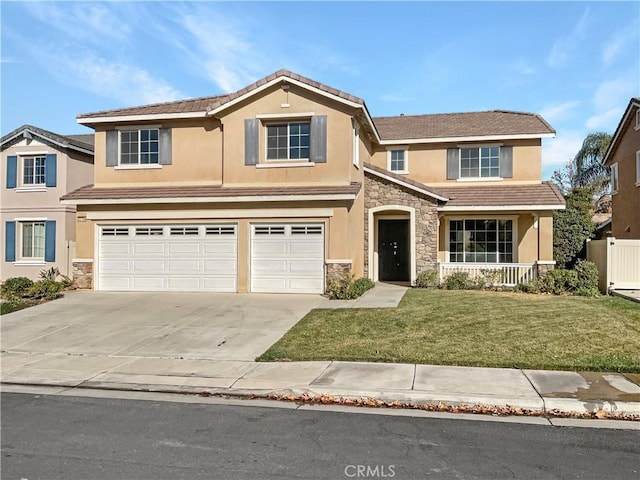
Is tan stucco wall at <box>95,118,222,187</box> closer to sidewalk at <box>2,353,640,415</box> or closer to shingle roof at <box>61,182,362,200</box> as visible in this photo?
shingle roof at <box>61,182,362,200</box>

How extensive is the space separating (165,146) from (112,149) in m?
2.07

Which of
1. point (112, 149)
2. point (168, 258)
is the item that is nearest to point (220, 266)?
point (168, 258)

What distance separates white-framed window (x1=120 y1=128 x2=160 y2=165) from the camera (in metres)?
18.1

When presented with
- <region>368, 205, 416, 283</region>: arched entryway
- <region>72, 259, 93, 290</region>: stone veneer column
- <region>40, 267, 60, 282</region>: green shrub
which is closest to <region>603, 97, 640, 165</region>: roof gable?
<region>368, 205, 416, 283</region>: arched entryway

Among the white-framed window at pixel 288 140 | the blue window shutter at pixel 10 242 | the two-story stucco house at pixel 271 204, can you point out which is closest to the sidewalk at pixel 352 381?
the two-story stucco house at pixel 271 204

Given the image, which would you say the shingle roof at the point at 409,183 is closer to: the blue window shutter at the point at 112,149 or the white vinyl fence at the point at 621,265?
the white vinyl fence at the point at 621,265

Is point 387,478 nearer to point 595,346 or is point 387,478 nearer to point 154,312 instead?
point 595,346

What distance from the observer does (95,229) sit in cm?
1750

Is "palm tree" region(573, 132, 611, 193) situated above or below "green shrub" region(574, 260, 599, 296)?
above

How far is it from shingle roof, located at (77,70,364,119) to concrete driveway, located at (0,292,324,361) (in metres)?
6.28

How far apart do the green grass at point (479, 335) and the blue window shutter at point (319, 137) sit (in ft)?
18.1

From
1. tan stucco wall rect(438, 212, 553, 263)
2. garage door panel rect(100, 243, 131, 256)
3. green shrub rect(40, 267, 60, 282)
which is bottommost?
green shrub rect(40, 267, 60, 282)

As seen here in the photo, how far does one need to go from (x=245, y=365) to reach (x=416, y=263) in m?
10.4

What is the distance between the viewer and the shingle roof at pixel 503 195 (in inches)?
721
